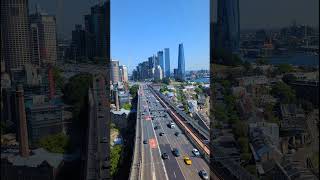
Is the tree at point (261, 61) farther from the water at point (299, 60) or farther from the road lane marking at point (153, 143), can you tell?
the road lane marking at point (153, 143)

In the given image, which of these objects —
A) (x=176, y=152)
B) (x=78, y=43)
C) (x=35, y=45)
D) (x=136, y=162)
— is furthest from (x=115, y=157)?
(x=35, y=45)

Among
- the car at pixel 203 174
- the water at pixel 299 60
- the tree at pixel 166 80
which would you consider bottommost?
the car at pixel 203 174

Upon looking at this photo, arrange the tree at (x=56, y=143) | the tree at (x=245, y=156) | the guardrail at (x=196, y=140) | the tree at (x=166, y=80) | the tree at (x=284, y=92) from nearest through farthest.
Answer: the tree at (x=284, y=92) < the tree at (x=245, y=156) < the tree at (x=56, y=143) < the guardrail at (x=196, y=140) < the tree at (x=166, y=80)

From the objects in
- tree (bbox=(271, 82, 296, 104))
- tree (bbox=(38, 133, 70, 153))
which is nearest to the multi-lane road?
tree (bbox=(38, 133, 70, 153))

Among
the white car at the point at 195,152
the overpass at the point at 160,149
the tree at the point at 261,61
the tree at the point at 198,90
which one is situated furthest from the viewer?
the tree at the point at 198,90

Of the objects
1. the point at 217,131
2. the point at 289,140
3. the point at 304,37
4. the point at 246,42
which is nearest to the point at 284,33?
the point at 304,37

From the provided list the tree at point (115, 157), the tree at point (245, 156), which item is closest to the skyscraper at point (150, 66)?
the tree at point (115, 157)

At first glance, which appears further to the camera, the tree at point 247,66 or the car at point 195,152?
the car at point 195,152
